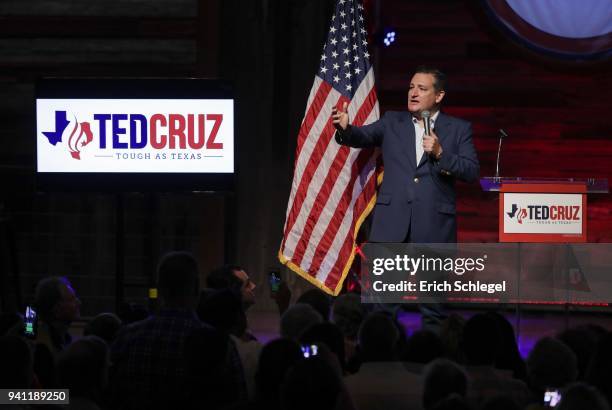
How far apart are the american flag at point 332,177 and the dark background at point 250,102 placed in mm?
930

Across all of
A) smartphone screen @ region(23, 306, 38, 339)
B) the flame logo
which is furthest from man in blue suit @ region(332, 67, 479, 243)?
the flame logo

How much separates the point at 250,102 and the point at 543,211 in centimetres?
270

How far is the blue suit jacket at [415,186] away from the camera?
677cm

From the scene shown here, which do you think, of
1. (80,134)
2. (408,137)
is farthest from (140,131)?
(408,137)

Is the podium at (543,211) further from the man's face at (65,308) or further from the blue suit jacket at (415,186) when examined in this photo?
the man's face at (65,308)

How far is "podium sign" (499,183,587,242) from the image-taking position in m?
8.36

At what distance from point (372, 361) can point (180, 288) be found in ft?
2.82

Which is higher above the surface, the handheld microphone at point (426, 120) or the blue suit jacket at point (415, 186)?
the handheld microphone at point (426, 120)

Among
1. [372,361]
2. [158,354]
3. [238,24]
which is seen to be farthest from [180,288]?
[238,24]

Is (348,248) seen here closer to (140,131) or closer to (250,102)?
(140,131)

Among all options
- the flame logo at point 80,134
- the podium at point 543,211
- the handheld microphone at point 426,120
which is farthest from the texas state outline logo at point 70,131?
the podium at point 543,211

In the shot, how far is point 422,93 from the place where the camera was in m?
6.72

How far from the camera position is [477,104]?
9781 mm

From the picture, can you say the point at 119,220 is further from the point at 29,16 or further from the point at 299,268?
the point at 29,16
